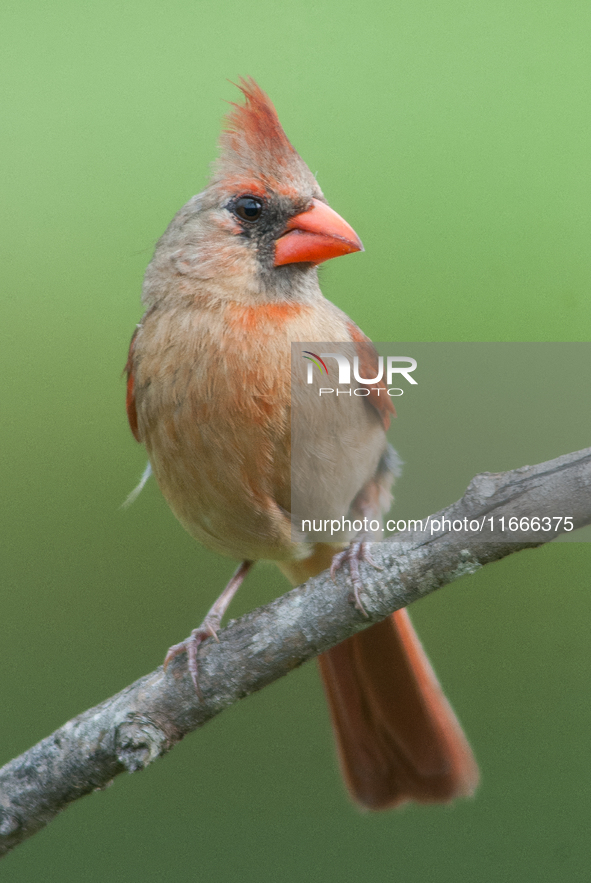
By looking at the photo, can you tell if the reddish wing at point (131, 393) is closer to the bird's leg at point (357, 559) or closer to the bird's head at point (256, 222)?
the bird's head at point (256, 222)

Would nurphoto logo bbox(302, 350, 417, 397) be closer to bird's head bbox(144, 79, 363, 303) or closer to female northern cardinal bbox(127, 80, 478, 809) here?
female northern cardinal bbox(127, 80, 478, 809)

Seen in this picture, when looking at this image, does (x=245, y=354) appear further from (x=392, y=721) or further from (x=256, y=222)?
(x=392, y=721)

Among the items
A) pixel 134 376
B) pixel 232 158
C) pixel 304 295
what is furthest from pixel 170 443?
pixel 232 158

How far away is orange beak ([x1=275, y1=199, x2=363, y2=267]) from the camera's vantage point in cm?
173

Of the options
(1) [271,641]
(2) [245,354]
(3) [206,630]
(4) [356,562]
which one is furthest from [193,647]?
(2) [245,354]

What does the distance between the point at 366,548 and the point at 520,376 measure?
45 centimetres

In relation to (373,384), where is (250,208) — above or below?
above

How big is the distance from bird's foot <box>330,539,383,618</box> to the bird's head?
578 mm

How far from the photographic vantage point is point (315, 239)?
1753mm

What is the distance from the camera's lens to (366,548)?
4.98 feet

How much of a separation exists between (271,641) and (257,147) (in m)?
1.04

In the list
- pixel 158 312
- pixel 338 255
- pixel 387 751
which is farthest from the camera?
pixel 387 751

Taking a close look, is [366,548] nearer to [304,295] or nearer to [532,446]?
[532,446]

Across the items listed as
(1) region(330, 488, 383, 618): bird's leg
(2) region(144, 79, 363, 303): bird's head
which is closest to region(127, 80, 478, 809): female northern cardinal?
(2) region(144, 79, 363, 303): bird's head
